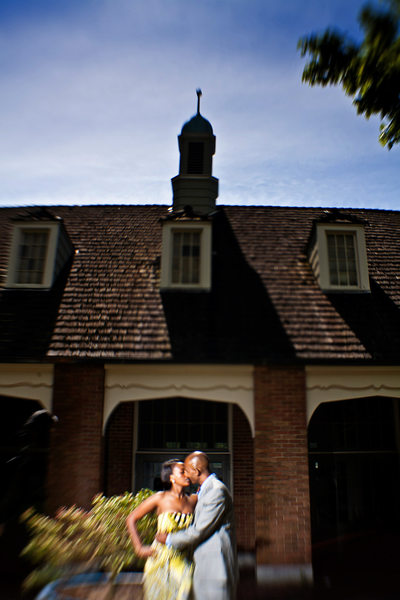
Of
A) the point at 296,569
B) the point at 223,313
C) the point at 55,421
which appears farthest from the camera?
the point at 223,313

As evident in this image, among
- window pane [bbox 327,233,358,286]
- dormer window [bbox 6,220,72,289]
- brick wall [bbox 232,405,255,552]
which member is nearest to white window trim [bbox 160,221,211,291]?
dormer window [bbox 6,220,72,289]

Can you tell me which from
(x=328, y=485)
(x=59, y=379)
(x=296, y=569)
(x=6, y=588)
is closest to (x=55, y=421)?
(x=59, y=379)

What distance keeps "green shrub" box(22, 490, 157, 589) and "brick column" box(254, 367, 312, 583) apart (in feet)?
9.09

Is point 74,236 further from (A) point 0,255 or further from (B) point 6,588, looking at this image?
(B) point 6,588

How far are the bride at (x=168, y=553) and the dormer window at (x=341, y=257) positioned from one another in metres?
5.93

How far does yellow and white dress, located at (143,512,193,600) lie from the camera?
13.2 ft

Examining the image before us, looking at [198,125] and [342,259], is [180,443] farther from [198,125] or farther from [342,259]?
[198,125]

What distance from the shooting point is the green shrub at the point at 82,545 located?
14.3 feet

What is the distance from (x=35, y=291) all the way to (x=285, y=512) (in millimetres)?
6524

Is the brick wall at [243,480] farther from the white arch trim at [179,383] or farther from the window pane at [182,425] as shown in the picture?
the white arch trim at [179,383]

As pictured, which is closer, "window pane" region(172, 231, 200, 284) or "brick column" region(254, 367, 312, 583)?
"brick column" region(254, 367, 312, 583)

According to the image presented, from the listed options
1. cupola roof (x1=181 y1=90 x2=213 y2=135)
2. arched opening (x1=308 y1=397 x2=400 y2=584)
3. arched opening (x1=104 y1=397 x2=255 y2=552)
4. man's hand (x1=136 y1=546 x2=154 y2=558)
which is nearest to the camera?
man's hand (x1=136 y1=546 x2=154 y2=558)

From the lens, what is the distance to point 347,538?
348 inches

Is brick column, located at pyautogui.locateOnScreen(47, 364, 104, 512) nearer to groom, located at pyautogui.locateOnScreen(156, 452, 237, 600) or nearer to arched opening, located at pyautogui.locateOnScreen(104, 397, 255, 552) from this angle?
arched opening, located at pyautogui.locateOnScreen(104, 397, 255, 552)
